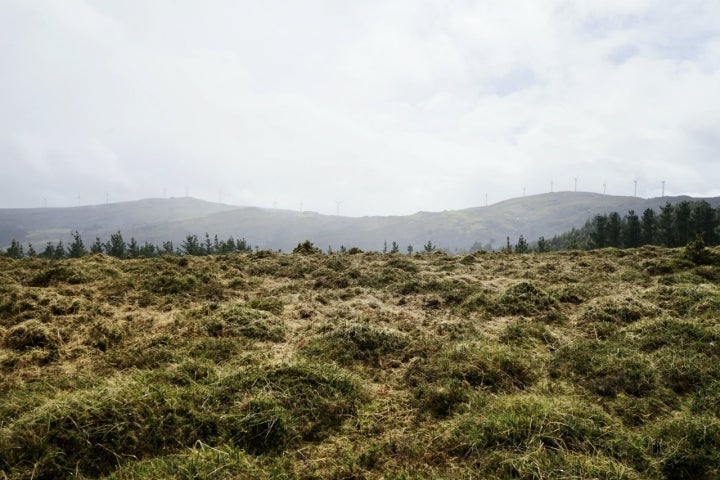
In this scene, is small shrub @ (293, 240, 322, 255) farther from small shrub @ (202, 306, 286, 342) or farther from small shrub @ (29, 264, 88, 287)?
small shrub @ (202, 306, 286, 342)

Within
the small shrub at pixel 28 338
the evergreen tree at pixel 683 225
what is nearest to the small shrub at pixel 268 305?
the small shrub at pixel 28 338

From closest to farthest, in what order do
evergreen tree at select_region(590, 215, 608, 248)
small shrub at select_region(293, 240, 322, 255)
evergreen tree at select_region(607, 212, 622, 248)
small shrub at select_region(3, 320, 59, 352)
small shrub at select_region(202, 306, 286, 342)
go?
small shrub at select_region(3, 320, 59, 352) < small shrub at select_region(202, 306, 286, 342) < small shrub at select_region(293, 240, 322, 255) < evergreen tree at select_region(607, 212, 622, 248) < evergreen tree at select_region(590, 215, 608, 248)

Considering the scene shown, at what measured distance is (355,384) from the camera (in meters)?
7.21

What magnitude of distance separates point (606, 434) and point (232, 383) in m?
6.30

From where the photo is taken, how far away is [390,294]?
15.8 metres

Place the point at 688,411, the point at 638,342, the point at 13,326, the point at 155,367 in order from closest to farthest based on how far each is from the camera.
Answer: the point at 688,411
the point at 155,367
the point at 638,342
the point at 13,326

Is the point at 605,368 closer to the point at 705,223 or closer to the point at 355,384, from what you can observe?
the point at 355,384

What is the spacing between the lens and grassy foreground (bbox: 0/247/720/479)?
504cm

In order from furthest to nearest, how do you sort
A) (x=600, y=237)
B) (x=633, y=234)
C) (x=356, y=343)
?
(x=600, y=237)
(x=633, y=234)
(x=356, y=343)

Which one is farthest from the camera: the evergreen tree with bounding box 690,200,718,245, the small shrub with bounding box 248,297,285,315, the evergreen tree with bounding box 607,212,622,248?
the evergreen tree with bounding box 607,212,622,248

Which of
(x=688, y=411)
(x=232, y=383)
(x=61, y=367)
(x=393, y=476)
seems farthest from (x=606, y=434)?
(x=61, y=367)

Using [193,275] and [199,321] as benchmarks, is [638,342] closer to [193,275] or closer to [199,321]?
[199,321]

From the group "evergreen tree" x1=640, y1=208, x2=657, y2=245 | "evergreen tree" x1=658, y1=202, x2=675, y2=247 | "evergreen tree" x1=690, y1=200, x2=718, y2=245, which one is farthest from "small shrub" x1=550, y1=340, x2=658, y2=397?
"evergreen tree" x1=640, y1=208, x2=657, y2=245

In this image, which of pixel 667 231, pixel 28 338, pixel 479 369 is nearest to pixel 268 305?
pixel 28 338
